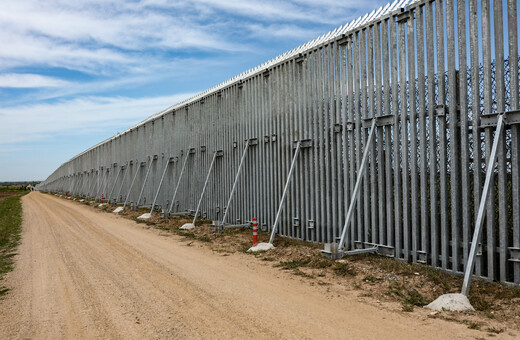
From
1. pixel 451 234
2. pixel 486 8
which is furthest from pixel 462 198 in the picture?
pixel 486 8

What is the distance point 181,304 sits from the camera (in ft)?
22.7

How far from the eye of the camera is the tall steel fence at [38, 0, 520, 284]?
7648 mm

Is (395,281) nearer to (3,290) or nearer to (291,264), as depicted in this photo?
(291,264)

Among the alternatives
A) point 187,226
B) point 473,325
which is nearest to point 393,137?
point 473,325

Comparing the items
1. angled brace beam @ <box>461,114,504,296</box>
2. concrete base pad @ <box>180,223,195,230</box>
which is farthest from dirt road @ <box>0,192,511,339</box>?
concrete base pad @ <box>180,223,195,230</box>

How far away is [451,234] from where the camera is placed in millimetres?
8461

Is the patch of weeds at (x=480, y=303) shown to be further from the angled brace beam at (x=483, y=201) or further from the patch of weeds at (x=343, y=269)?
the patch of weeds at (x=343, y=269)

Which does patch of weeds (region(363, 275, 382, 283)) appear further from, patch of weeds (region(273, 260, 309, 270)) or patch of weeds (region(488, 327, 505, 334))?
patch of weeds (region(488, 327, 505, 334))

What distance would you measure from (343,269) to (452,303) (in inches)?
117

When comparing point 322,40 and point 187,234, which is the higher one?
point 322,40

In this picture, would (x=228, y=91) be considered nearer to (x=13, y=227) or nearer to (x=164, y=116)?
(x=164, y=116)

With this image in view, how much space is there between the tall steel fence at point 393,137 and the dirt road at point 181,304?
107 inches

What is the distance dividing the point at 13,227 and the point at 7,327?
16.2m

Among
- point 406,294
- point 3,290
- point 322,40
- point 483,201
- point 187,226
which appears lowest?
point 3,290
